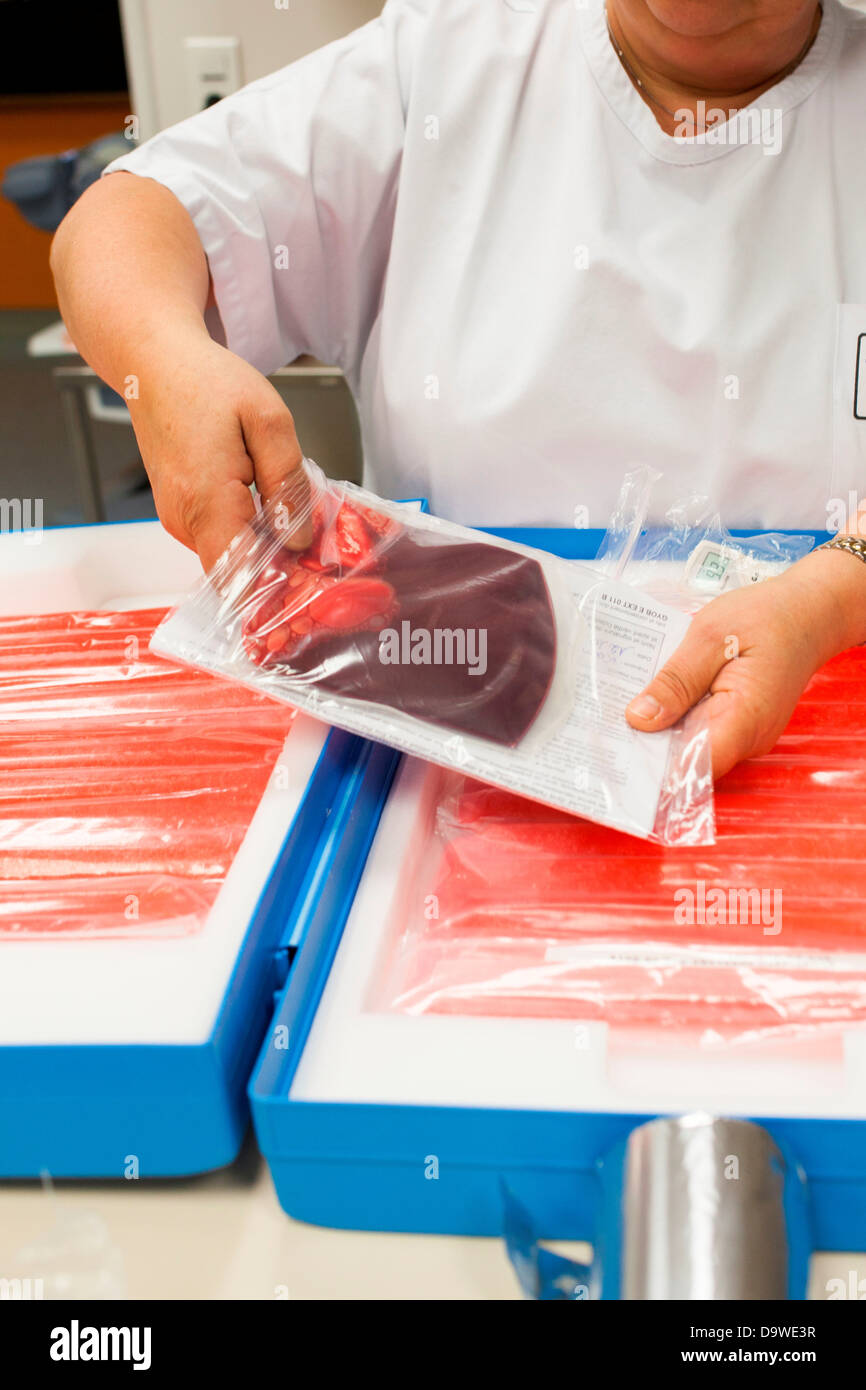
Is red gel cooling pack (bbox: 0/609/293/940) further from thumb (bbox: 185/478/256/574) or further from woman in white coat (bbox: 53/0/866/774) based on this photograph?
woman in white coat (bbox: 53/0/866/774)

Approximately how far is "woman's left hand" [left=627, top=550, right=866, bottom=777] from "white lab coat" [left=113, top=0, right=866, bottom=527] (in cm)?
29

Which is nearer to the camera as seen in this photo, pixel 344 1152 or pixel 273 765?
pixel 344 1152

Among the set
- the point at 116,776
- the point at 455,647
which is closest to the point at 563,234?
the point at 455,647

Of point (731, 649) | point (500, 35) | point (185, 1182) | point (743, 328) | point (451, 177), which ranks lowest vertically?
point (185, 1182)

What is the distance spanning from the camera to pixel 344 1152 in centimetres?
52

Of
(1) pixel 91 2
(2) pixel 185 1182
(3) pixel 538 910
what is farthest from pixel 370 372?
(1) pixel 91 2

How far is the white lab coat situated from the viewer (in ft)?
3.37

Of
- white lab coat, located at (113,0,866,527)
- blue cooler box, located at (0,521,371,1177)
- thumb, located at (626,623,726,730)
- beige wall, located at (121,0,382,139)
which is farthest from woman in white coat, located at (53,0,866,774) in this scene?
beige wall, located at (121,0,382,139)

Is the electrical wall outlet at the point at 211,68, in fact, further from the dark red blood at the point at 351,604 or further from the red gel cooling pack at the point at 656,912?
the red gel cooling pack at the point at 656,912

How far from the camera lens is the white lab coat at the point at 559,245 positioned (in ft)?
3.37

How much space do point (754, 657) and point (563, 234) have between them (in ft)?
1.72

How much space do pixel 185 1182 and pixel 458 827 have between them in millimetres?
273

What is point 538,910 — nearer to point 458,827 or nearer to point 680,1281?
point 458,827

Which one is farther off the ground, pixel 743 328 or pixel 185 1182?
pixel 743 328
